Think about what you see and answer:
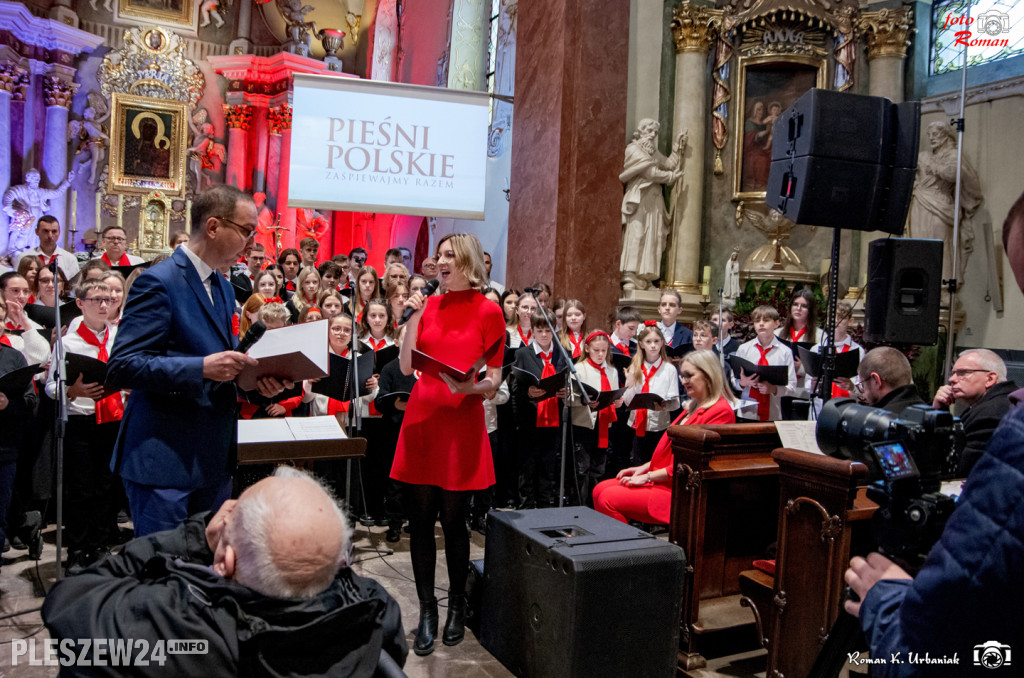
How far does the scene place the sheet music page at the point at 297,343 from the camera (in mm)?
2379

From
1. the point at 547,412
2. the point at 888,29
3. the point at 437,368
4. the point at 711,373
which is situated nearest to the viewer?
the point at 437,368

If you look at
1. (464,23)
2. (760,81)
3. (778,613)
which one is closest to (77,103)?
(464,23)

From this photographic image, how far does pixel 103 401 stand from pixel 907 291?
4.29m

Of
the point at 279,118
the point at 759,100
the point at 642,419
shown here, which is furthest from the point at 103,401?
the point at 279,118

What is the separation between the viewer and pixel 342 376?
15.7 feet

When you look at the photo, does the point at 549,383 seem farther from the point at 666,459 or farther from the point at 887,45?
the point at 887,45

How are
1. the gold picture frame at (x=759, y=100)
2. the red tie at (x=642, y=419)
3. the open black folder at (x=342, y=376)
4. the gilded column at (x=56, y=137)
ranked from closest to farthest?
the open black folder at (x=342, y=376) < the red tie at (x=642, y=419) < the gold picture frame at (x=759, y=100) < the gilded column at (x=56, y=137)

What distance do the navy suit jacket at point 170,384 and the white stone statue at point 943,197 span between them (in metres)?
8.44

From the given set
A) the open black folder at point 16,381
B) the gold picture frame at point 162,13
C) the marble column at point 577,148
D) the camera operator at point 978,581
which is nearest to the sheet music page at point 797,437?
the camera operator at point 978,581

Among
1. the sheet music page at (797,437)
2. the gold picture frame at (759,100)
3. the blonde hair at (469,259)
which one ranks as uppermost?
the gold picture frame at (759,100)

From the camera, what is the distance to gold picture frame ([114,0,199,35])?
1628 centimetres

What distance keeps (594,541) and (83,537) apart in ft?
9.93

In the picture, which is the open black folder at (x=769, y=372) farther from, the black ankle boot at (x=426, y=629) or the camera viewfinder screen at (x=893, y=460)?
the camera viewfinder screen at (x=893, y=460)

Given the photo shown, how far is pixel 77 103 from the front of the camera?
15.6 metres
